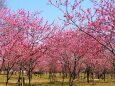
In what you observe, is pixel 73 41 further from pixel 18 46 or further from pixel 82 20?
pixel 82 20

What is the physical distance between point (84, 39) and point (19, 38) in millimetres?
6707

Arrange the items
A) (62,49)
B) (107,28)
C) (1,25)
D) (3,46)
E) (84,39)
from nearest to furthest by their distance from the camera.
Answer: (107,28) → (3,46) → (1,25) → (84,39) → (62,49)

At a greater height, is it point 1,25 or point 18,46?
point 1,25

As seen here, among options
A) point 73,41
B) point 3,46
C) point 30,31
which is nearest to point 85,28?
point 3,46

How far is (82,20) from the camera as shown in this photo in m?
14.3

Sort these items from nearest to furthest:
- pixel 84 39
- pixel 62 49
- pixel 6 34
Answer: pixel 6 34 → pixel 84 39 → pixel 62 49

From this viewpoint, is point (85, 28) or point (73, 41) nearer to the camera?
point (85, 28)

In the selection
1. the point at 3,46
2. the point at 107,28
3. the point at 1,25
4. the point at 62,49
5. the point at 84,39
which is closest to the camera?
the point at 107,28

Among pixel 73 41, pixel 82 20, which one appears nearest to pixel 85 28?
pixel 82 20

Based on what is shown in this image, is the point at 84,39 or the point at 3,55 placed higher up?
the point at 84,39

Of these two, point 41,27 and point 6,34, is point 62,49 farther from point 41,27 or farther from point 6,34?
point 6,34

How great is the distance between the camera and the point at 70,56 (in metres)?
27.3

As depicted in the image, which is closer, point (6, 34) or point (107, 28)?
point (107, 28)

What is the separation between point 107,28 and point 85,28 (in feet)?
3.57
